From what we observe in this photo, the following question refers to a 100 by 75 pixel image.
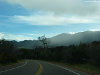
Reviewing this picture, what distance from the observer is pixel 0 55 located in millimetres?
35969

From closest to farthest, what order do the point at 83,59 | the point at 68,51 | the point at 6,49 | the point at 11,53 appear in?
the point at 6,49
the point at 11,53
the point at 83,59
the point at 68,51

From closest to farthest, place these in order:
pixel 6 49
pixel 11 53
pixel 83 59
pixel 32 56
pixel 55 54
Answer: pixel 6 49 → pixel 11 53 → pixel 83 59 → pixel 55 54 → pixel 32 56

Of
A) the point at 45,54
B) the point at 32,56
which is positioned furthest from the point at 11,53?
the point at 32,56

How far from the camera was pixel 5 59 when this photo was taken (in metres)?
37.8

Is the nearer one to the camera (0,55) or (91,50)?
(0,55)

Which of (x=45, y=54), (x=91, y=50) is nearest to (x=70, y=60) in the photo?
(x=91, y=50)

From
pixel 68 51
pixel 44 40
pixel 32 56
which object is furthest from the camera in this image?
pixel 32 56

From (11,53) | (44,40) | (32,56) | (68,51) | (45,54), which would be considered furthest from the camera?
(32,56)

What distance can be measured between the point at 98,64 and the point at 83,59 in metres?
12.4

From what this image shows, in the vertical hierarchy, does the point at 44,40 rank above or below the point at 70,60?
above

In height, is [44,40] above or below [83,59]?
above

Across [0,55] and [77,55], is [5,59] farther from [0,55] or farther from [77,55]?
[77,55]

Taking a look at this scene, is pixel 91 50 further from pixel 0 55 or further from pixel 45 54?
pixel 45 54

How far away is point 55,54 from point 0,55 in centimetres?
3769
